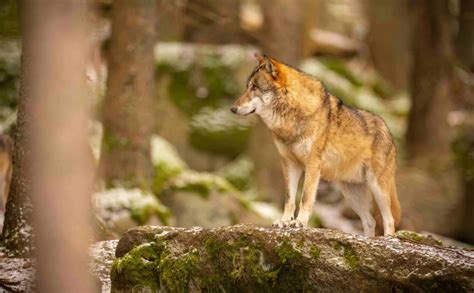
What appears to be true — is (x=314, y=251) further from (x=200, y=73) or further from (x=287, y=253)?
(x=200, y=73)

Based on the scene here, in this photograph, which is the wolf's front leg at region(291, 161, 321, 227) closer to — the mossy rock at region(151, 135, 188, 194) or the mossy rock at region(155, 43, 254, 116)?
the mossy rock at region(151, 135, 188, 194)

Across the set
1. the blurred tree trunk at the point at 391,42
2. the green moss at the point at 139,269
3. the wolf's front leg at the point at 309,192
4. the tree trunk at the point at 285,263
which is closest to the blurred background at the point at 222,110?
the blurred tree trunk at the point at 391,42

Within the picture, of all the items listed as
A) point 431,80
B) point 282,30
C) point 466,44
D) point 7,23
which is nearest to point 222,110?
point 282,30

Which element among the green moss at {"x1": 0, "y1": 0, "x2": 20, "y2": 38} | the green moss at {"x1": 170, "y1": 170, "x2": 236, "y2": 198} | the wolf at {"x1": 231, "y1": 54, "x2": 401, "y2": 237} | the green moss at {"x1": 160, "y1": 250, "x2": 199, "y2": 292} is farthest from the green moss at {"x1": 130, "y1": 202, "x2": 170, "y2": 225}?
the green moss at {"x1": 0, "y1": 0, "x2": 20, "y2": 38}

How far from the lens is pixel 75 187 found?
5.32 meters

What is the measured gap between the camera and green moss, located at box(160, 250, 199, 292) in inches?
250

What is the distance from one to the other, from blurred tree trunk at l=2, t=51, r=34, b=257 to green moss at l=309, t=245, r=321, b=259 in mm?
3381

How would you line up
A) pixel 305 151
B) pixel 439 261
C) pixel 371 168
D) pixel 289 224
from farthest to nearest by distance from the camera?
pixel 371 168
pixel 305 151
pixel 289 224
pixel 439 261

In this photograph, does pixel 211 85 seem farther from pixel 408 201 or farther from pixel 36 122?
pixel 36 122

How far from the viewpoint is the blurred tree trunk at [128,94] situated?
11250 mm

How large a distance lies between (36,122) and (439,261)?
3481mm

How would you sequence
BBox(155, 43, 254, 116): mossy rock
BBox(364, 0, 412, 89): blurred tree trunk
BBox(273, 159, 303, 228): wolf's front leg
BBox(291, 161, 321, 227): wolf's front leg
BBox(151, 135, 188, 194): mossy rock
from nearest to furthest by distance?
BBox(291, 161, 321, 227): wolf's front leg
BBox(273, 159, 303, 228): wolf's front leg
BBox(151, 135, 188, 194): mossy rock
BBox(155, 43, 254, 116): mossy rock
BBox(364, 0, 412, 89): blurred tree trunk

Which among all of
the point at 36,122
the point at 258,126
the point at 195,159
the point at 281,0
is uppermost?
the point at 281,0

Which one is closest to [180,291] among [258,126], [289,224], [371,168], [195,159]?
[289,224]
